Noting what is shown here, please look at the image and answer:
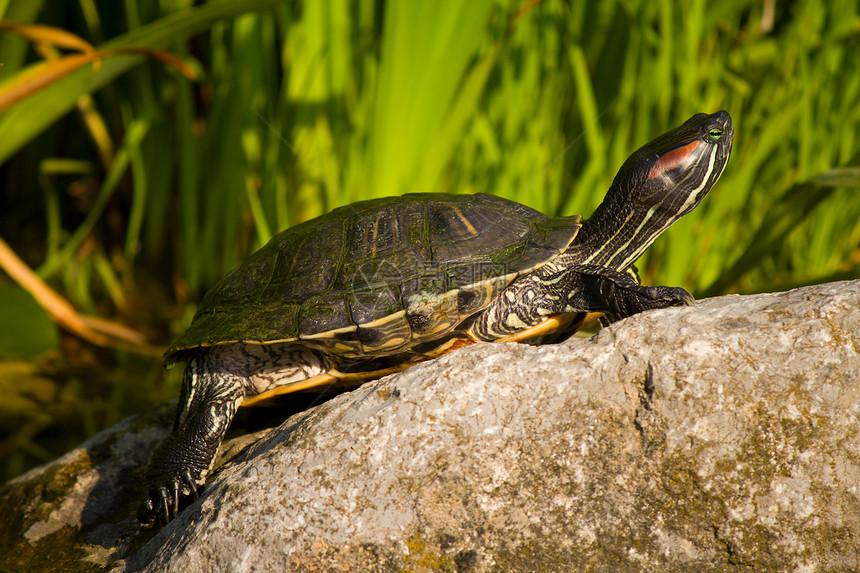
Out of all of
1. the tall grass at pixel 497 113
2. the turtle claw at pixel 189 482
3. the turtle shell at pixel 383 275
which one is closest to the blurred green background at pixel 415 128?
the tall grass at pixel 497 113

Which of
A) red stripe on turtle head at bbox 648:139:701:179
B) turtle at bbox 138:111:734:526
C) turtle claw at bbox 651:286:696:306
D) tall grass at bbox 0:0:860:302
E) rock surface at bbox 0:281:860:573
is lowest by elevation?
rock surface at bbox 0:281:860:573

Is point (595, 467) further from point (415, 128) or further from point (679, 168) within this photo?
→ point (415, 128)

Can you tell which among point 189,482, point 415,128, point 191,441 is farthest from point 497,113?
point 189,482

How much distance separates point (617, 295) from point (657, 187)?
452mm

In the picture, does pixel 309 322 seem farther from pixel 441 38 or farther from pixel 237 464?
pixel 441 38

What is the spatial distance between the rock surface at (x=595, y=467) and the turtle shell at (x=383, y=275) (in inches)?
16.9

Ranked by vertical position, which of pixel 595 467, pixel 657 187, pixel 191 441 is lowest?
pixel 595 467

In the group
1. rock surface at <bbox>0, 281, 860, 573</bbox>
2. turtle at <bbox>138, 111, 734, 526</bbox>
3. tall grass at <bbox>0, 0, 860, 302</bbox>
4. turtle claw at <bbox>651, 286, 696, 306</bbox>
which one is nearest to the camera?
rock surface at <bbox>0, 281, 860, 573</bbox>

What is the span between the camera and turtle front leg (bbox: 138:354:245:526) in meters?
1.95

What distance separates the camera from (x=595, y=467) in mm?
1524

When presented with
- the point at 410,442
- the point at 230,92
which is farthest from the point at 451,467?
the point at 230,92

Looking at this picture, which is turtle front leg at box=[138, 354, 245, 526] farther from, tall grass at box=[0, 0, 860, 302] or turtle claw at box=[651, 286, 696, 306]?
tall grass at box=[0, 0, 860, 302]

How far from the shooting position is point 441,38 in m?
3.13

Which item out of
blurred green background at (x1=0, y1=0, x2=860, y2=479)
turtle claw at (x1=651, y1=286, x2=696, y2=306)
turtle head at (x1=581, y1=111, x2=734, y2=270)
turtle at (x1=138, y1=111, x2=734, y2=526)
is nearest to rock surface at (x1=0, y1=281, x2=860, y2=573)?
turtle claw at (x1=651, y1=286, x2=696, y2=306)
